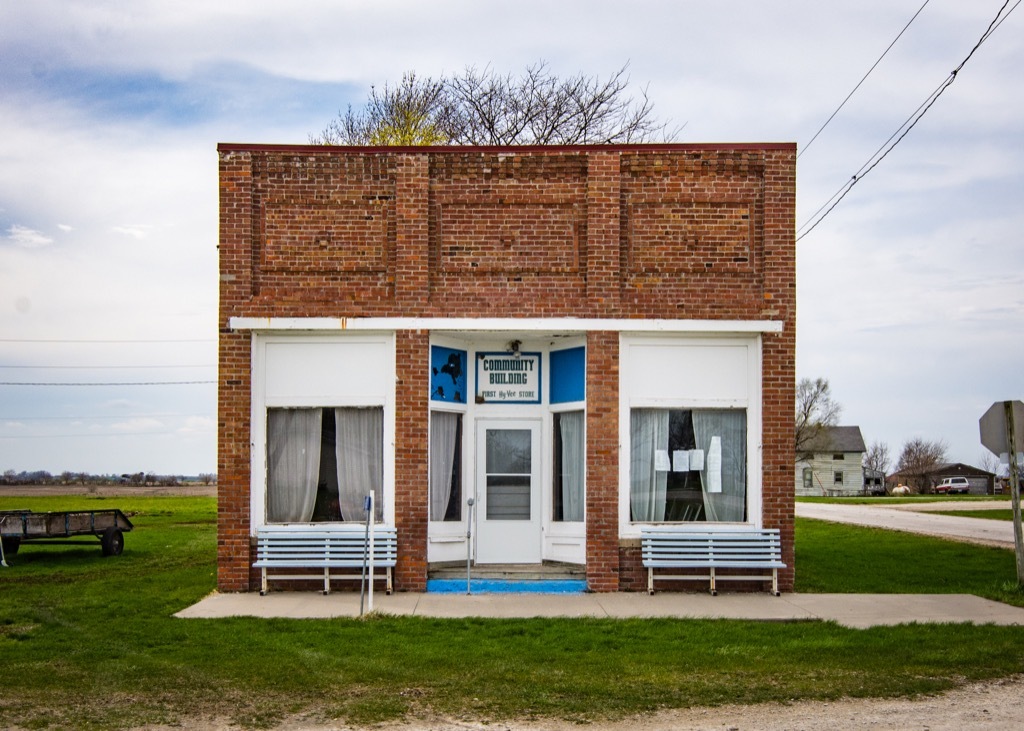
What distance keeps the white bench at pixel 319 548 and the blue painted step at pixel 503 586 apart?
73cm

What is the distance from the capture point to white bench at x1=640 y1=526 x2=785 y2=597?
14.1 m

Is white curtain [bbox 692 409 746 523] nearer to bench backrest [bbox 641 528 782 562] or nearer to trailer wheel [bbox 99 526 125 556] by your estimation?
bench backrest [bbox 641 528 782 562]

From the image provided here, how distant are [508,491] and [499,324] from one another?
2651 mm

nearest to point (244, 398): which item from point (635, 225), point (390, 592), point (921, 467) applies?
point (390, 592)

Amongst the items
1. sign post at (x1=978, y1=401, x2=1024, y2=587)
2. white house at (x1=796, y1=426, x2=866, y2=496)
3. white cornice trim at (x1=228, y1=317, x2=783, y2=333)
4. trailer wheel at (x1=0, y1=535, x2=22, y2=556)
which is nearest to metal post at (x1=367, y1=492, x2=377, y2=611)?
white cornice trim at (x1=228, y1=317, x2=783, y2=333)

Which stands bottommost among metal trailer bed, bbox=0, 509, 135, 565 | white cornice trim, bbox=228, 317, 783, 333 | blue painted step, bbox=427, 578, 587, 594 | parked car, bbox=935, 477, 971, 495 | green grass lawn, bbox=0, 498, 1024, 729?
parked car, bbox=935, 477, 971, 495

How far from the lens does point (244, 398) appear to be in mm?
14289

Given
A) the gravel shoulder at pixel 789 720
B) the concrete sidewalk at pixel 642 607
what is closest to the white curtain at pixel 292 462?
the concrete sidewalk at pixel 642 607

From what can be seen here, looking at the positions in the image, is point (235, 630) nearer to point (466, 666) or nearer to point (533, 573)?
point (466, 666)

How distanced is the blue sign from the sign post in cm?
771

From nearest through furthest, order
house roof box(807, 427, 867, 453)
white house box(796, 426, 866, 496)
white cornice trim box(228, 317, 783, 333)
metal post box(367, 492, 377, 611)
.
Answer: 1. metal post box(367, 492, 377, 611)
2. white cornice trim box(228, 317, 783, 333)
3. house roof box(807, 427, 867, 453)
4. white house box(796, 426, 866, 496)

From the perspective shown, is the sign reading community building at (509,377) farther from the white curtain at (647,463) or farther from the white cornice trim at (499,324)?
the white curtain at (647,463)

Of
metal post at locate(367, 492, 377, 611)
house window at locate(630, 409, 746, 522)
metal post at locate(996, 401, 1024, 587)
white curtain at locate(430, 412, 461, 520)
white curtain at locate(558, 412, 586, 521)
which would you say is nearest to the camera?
metal post at locate(367, 492, 377, 611)

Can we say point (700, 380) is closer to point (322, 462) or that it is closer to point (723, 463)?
point (723, 463)
